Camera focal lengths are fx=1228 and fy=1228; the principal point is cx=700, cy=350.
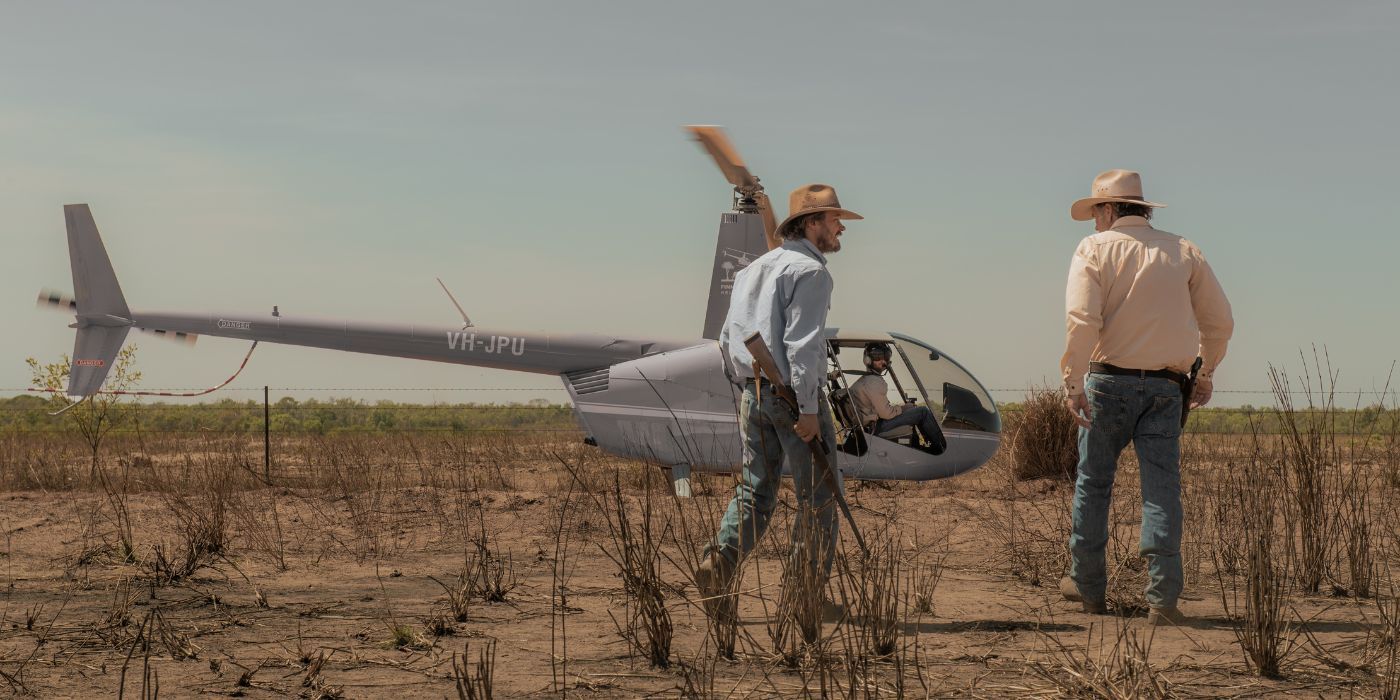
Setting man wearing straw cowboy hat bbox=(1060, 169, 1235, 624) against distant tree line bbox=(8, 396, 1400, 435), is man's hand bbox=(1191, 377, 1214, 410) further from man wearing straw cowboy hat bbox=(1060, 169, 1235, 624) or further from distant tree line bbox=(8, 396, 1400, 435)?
distant tree line bbox=(8, 396, 1400, 435)

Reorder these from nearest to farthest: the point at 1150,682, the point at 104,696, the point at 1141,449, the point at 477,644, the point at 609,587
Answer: the point at 1150,682 < the point at 104,696 < the point at 477,644 < the point at 1141,449 < the point at 609,587

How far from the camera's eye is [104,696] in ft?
12.5

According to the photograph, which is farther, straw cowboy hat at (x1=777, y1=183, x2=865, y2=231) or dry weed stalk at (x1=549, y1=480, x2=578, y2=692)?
straw cowboy hat at (x1=777, y1=183, x2=865, y2=231)

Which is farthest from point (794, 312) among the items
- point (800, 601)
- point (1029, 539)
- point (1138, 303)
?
point (1029, 539)

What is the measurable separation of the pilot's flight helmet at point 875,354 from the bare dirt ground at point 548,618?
1.30 m

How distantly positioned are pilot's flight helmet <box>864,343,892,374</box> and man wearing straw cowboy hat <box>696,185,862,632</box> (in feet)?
17.3

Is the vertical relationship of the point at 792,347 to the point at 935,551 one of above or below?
above

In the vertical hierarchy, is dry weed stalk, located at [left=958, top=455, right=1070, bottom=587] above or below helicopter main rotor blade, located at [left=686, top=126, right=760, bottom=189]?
below

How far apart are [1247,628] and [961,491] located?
7.51 meters

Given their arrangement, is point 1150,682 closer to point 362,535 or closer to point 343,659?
point 343,659

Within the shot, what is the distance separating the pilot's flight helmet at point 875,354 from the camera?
10.3 m

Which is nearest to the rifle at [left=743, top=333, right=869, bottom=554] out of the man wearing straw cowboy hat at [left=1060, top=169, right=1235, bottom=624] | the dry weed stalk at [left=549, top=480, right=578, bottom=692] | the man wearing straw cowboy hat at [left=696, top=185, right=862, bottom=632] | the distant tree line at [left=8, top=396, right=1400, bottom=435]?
the man wearing straw cowboy hat at [left=696, top=185, right=862, bottom=632]

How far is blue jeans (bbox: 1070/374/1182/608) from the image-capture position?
5.01 metres

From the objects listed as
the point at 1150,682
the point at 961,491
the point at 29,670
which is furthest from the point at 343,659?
the point at 961,491
